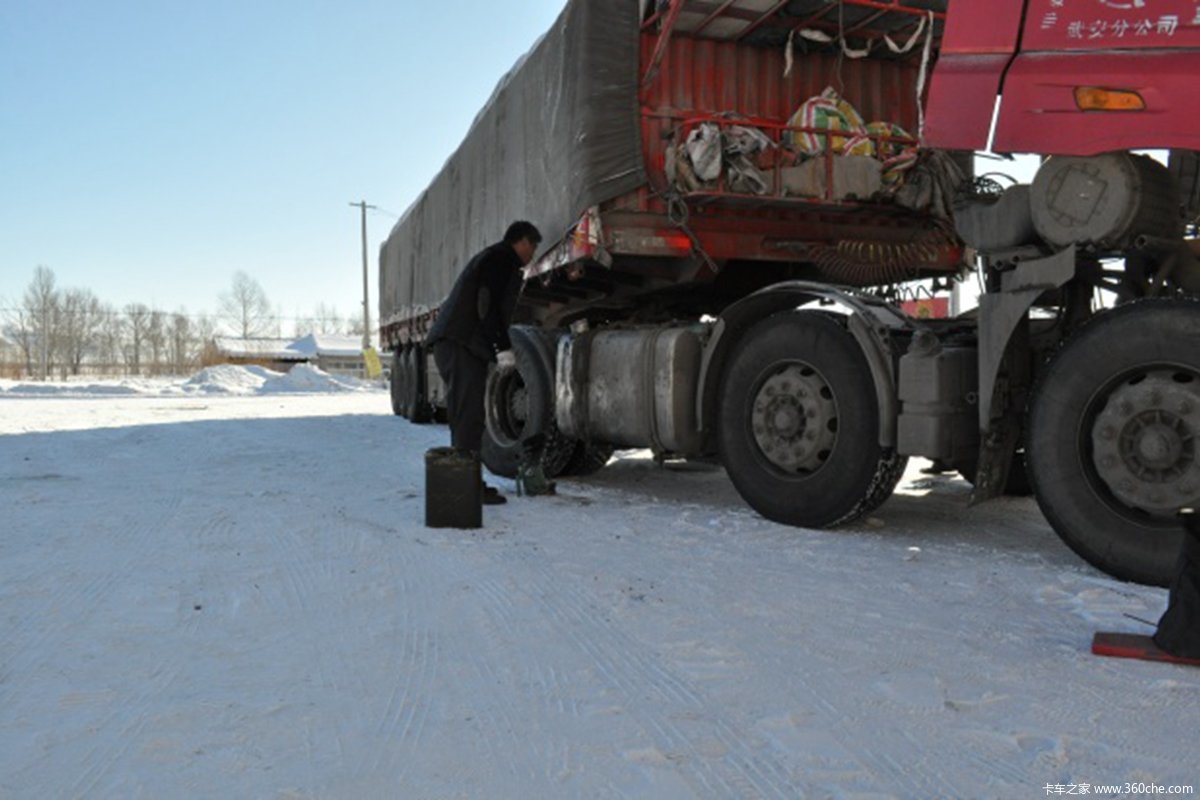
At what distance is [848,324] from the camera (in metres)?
4.70

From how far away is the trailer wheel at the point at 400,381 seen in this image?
15.3m

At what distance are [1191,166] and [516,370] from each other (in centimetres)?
501

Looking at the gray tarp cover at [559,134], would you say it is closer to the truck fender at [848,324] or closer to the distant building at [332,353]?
the truck fender at [848,324]

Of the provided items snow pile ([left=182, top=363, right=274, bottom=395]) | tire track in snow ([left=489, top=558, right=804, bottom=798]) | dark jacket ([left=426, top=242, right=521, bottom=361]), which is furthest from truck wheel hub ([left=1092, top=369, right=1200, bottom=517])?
snow pile ([left=182, top=363, right=274, bottom=395])

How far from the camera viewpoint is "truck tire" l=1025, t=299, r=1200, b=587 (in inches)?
134

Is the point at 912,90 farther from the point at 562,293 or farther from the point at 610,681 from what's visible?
the point at 610,681

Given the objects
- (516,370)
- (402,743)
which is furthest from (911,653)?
(516,370)

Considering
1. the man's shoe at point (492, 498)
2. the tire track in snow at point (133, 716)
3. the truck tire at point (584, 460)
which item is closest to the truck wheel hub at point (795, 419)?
the man's shoe at point (492, 498)

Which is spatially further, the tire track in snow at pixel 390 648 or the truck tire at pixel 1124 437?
the truck tire at pixel 1124 437

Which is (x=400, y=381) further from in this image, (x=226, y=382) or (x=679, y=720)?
(x=226, y=382)

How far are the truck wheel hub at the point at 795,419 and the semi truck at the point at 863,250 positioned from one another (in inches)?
0.7

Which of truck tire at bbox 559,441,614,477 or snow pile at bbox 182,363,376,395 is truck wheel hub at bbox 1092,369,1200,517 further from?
snow pile at bbox 182,363,376,395

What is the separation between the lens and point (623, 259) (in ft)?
19.5

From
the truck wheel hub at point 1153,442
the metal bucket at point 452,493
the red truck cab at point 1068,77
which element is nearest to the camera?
the red truck cab at point 1068,77
